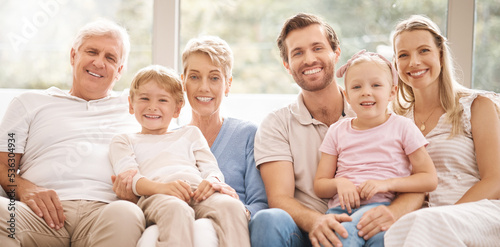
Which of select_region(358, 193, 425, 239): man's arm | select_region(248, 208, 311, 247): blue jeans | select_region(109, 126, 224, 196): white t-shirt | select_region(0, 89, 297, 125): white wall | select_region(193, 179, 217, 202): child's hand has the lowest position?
select_region(248, 208, 311, 247): blue jeans

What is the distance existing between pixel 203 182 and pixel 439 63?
1152 millimetres

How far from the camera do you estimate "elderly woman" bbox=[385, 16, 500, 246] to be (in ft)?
6.30

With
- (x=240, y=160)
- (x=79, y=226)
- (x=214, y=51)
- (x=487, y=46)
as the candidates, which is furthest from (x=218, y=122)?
(x=487, y=46)

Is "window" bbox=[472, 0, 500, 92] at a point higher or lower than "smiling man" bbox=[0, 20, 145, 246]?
higher

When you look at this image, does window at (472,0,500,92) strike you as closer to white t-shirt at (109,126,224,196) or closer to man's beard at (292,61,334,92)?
man's beard at (292,61,334,92)

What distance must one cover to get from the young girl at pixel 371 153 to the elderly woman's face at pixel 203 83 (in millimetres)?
555

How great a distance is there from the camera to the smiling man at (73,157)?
69.4 inches

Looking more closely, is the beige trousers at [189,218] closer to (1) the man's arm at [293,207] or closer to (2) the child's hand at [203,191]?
(2) the child's hand at [203,191]

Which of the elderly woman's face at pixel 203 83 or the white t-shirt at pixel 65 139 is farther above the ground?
the elderly woman's face at pixel 203 83

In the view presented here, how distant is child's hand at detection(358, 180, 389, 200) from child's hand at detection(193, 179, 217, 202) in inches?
22.1

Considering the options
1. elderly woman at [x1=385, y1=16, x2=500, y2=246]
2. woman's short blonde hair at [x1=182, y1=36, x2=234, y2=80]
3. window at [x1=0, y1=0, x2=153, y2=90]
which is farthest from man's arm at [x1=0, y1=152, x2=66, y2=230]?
elderly woman at [x1=385, y1=16, x2=500, y2=246]

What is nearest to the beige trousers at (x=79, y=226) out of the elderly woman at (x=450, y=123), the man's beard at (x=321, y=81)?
the man's beard at (x=321, y=81)

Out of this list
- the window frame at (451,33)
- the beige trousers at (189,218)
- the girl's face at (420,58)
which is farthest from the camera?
the window frame at (451,33)

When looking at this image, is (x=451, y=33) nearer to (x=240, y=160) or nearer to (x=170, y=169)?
(x=240, y=160)
